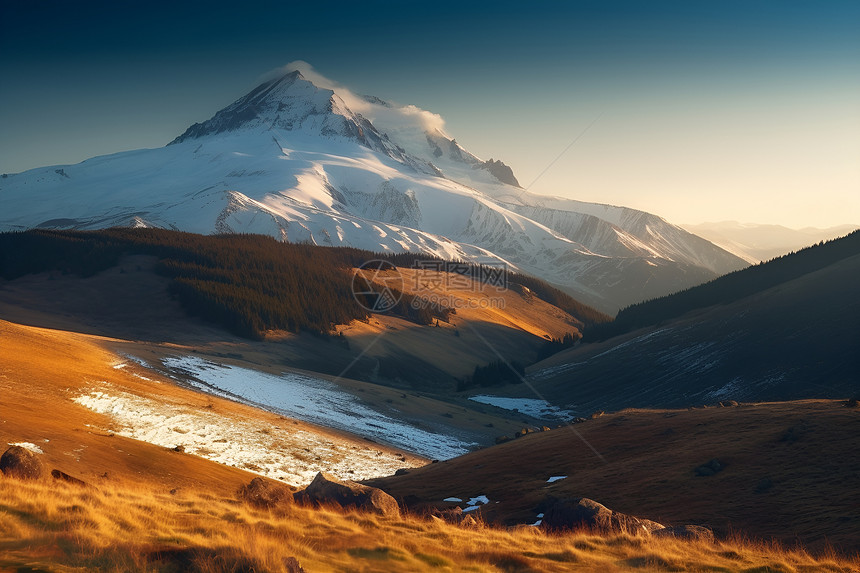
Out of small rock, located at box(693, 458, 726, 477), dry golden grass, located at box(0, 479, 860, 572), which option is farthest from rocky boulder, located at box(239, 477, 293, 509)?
small rock, located at box(693, 458, 726, 477)

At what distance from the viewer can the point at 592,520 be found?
25.7m

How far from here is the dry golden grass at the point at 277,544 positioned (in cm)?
1484

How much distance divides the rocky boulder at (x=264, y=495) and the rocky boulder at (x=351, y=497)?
882 mm

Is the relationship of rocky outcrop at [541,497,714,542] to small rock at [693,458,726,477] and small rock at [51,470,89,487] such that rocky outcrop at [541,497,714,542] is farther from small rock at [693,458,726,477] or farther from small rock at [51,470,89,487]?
small rock at [51,470,89,487]

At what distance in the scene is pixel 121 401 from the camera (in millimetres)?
57188

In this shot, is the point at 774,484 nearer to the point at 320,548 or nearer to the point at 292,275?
the point at 320,548

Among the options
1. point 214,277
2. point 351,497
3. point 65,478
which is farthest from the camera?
point 214,277

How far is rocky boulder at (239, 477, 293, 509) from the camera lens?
26.5 metres

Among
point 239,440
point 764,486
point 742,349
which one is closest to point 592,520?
point 764,486

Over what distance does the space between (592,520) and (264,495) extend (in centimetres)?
1319

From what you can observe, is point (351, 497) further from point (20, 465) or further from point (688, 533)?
point (688, 533)

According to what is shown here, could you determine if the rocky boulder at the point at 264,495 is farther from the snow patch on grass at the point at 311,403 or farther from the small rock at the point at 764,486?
the snow patch on grass at the point at 311,403

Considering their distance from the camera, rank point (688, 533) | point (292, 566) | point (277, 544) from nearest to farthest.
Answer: point (292, 566), point (277, 544), point (688, 533)

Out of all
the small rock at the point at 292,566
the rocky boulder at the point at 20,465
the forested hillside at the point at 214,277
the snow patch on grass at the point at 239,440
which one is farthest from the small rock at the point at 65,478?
the forested hillside at the point at 214,277
